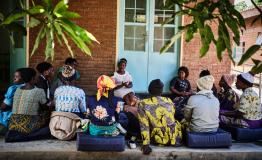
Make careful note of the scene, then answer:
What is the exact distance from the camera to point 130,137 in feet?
20.8

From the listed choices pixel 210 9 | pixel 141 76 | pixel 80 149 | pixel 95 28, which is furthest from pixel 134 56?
pixel 210 9

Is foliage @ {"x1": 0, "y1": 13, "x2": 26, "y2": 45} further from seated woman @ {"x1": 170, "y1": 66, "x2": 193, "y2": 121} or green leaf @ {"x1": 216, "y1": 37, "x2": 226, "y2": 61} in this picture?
seated woman @ {"x1": 170, "y1": 66, "x2": 193, "y2": 121}

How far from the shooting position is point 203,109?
19.8 ft

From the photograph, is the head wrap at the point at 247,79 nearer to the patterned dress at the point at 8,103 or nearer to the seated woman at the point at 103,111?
the seated woman at the point at 103,111

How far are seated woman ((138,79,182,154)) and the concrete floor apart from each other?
166 mm

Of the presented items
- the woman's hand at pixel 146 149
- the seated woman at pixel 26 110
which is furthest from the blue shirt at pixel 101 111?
the seated woman at pixel 26 110

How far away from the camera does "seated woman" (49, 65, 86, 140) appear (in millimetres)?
6180

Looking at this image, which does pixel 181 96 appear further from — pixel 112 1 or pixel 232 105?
pixel 112 1

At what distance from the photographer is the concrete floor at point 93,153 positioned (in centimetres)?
577

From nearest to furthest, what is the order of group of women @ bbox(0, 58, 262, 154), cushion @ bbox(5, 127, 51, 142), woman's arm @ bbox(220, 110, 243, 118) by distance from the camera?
group of women @ bbox(0, 58, 262, 154) < cushion @ bbox(5, 127, 51, 142) < woman's arm @ bbox(220, 110, 243, 118)

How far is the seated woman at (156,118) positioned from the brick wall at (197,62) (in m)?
3.82

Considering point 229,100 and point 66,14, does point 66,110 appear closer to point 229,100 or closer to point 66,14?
point 229,100

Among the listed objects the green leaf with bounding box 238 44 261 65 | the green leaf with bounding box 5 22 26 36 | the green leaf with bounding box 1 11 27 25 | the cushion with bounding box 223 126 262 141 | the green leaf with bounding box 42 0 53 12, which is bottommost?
the cushion with bounding box 223 126 262 141

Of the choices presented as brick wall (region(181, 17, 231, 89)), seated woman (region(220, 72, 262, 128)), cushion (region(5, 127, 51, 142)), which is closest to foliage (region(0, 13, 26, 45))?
cushion (region(5, 127, 51, 142))
